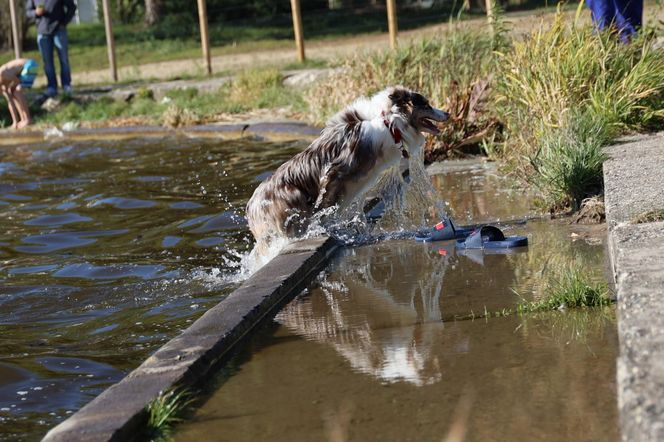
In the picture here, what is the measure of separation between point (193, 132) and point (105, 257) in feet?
27.1

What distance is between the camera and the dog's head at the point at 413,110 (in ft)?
26.2

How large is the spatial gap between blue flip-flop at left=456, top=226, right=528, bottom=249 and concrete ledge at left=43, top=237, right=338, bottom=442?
105 cm

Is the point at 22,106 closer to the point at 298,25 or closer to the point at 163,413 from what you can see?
the point at 298,25

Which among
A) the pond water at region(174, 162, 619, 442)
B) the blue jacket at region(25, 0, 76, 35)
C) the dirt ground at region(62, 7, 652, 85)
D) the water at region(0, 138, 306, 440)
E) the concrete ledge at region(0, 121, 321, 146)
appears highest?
the blue jacket at region(25, 0, 76, 35)

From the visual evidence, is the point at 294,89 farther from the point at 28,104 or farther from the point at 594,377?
the point at 594,377

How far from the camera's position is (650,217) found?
588 cm

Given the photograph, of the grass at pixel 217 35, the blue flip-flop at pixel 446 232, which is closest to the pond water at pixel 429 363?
the blue flip-flop at pixel 446 232

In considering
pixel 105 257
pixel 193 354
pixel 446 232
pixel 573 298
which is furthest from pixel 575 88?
Result: pixel 193 354

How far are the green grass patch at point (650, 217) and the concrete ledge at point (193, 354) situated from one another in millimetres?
2061

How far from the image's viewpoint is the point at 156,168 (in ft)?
45.8

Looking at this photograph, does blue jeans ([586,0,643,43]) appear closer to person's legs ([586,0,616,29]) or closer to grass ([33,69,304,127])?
person's legs ([586,0,616,29])

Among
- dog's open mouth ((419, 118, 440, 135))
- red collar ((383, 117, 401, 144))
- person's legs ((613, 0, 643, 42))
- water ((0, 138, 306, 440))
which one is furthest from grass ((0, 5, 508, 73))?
red collar ((383, 117, 401, 144))

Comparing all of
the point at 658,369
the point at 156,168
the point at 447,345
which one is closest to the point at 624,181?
the point at 447,345

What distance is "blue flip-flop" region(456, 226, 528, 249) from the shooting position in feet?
22.7
